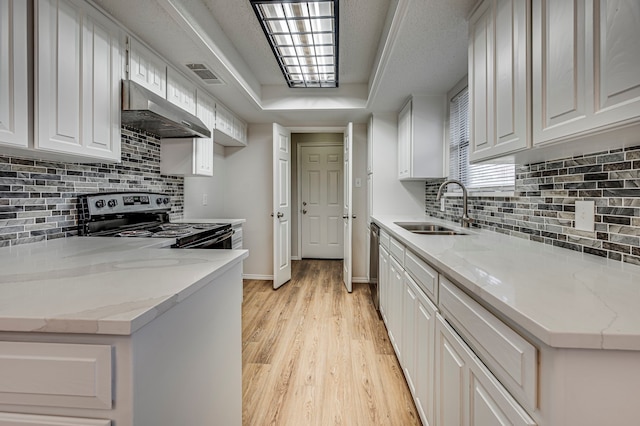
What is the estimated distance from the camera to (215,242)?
2.41m

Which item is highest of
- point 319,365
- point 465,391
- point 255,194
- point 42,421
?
point 255,194

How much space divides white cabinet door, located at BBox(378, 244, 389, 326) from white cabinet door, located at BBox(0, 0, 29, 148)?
2.20 m

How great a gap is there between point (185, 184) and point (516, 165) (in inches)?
114

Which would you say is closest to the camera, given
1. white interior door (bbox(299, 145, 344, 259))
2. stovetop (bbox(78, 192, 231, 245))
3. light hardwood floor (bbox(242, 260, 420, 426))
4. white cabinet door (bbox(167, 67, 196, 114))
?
light hardwood floor (bbox(242, 260, 420, 426))

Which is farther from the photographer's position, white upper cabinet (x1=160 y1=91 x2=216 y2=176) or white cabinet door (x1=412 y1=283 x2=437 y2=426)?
white upper cabinet (x1=160 y1=91 x2=216 y2=176)

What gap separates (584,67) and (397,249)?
1281 mm

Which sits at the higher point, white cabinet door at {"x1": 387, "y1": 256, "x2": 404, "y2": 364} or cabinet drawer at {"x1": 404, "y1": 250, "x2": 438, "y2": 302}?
cabinet drawer at {"x1": 404, "y1": 250, "x2": 438, "y2": 302}

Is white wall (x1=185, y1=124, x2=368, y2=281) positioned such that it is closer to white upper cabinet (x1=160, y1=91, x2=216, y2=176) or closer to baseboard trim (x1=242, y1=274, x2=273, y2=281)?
baseboard trim (x1=242, y1=274, x2=273, y2=281)

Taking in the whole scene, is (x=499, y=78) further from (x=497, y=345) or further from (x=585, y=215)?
(x=497, y=345)

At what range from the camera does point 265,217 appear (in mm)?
3941

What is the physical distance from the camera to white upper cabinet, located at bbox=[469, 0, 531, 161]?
115cm

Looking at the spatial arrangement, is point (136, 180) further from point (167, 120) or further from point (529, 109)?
point (529, 109)

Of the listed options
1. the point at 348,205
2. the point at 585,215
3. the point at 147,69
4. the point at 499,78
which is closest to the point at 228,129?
the point at 147,69

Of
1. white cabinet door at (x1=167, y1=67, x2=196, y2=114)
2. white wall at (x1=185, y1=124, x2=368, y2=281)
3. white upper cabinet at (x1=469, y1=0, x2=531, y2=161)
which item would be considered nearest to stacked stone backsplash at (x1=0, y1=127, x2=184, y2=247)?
white cabinet door at (x1=167, y1=67, x2=196, y2=114)
